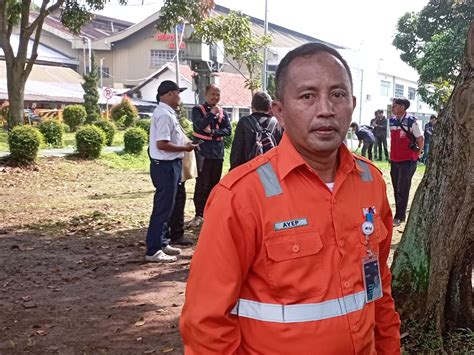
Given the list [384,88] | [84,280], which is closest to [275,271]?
[84,280]

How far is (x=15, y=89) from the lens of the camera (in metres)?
15.5

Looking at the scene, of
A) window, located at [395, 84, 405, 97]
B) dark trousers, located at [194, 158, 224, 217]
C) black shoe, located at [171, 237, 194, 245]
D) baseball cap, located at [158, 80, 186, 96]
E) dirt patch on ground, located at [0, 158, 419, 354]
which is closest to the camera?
dirt patch on ground, located at [0, 158, 419, 354]

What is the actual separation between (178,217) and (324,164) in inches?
203

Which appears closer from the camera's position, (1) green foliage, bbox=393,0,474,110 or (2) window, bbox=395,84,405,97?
(1) green foliage, bbox=393,0,474,110

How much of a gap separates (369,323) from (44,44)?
169 ft

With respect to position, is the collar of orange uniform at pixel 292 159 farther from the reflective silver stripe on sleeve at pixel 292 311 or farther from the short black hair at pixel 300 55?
the reflective silver stripe on sleeve at pixel 292 311

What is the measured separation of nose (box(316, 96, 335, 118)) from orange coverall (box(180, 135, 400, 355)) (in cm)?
15

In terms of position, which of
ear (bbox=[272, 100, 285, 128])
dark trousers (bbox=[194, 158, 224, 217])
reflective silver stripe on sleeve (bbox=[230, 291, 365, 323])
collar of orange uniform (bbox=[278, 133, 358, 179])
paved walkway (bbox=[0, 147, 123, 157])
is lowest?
paved walkway (bbox=[0, 147, 123, 157])

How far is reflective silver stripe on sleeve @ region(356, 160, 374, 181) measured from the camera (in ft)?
6.39

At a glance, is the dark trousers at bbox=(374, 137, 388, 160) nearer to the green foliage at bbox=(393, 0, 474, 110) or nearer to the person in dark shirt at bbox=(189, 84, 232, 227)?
the green foliage at bbox=(393, 0, 474, 110)

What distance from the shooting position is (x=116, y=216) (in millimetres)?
8891

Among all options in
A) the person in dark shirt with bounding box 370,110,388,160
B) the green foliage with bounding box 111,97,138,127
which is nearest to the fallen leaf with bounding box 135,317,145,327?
the person in dark shirt with bounding box 370,110,388,160

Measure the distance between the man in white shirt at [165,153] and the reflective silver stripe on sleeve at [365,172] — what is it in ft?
12.6

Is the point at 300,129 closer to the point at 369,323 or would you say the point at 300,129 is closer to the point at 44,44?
the point at 369,323
